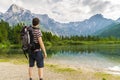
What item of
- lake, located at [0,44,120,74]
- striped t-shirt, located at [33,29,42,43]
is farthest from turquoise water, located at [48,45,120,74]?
striped t-shirt, located at [33,29,42,43]

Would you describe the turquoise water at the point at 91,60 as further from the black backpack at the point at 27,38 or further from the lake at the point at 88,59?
the black backpack at the point at 27,38

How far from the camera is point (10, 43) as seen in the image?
189 meters

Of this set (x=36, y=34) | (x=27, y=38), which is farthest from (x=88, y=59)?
(x=27, y=38)

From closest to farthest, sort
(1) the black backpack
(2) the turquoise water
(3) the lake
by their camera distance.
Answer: (1) the black backpack < (2) the turquoise water < (3) the lake

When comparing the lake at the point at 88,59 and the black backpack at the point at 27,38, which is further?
the lake at the point at 88,59

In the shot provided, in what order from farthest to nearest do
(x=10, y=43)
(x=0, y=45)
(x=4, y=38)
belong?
(x=10, y=43) → (x=4, y=38) → (x=0, y=45)

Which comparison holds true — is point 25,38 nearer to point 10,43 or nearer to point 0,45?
point 0,45

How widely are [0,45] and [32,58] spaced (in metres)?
146

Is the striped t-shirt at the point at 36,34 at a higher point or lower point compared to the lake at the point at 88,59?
higher

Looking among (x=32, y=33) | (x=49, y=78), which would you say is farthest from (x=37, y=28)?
(x=49, y=78)

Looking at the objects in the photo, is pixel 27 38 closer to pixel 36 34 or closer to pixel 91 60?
pixel 36 34

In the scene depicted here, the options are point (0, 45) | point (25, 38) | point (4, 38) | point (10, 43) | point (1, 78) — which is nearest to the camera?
point (25, 38)

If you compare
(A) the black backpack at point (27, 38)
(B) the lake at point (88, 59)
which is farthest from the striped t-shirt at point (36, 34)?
(B) the lake at point (88, 59)

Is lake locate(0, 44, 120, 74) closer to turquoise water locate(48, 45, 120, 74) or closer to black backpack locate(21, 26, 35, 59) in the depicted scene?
turquoise water locate(48, 45, 120, 74)
